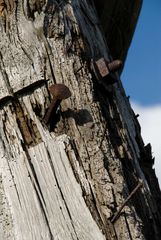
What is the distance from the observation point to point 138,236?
2889 millimetres

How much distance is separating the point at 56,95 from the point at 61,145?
0.23 metres

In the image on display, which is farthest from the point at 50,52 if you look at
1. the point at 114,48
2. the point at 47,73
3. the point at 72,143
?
the point at 114,48

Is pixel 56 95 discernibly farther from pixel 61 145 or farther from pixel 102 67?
pixel 102 67

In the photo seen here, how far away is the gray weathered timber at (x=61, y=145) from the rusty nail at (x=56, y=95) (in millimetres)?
68

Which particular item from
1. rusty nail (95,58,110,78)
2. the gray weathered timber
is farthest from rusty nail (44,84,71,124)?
rusty nail (95,58,110,78)

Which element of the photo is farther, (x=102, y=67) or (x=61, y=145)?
(x=102, y=67)

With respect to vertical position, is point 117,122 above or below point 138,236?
above

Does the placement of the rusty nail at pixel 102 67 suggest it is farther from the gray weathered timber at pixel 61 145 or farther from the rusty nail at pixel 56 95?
the rusty nail at pixel 56 95

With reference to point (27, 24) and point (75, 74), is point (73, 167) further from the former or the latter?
point (27, 24)

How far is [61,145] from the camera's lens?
299 cm

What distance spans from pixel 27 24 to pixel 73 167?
0.74 meters

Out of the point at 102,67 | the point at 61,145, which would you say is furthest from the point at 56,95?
the point at 102,67

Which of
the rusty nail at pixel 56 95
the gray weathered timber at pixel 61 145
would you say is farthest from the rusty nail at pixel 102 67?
the rusty nail at pixel 56 95

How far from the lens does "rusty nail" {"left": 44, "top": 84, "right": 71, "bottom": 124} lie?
9.65ft
